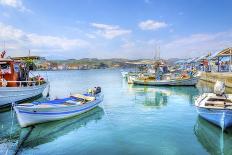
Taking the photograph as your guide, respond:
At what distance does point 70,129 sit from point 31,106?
2894 mm

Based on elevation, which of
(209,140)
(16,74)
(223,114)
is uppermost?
(16,74)

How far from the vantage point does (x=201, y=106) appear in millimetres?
17656

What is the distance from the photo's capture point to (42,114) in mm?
17797

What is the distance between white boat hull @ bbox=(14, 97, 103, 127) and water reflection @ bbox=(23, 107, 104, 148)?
0.37 meters

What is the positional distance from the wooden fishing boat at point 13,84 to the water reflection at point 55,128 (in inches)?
293

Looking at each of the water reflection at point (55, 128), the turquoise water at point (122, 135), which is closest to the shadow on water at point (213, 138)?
the turquoise water at point (122, 135)

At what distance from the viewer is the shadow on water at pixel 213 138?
14083mm

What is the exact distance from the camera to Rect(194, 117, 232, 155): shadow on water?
14.1 metres

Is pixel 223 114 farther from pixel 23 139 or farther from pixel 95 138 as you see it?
pixel 23 139

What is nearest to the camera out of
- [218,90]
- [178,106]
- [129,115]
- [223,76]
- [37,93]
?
[218,90]

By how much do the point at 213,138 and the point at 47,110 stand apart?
10268 millimetres

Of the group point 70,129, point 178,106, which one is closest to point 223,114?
point 70,129

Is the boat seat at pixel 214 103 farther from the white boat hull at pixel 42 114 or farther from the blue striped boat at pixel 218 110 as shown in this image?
the white boat hull at pixel 42 114

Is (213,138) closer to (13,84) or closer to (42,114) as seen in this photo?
(42,114)
